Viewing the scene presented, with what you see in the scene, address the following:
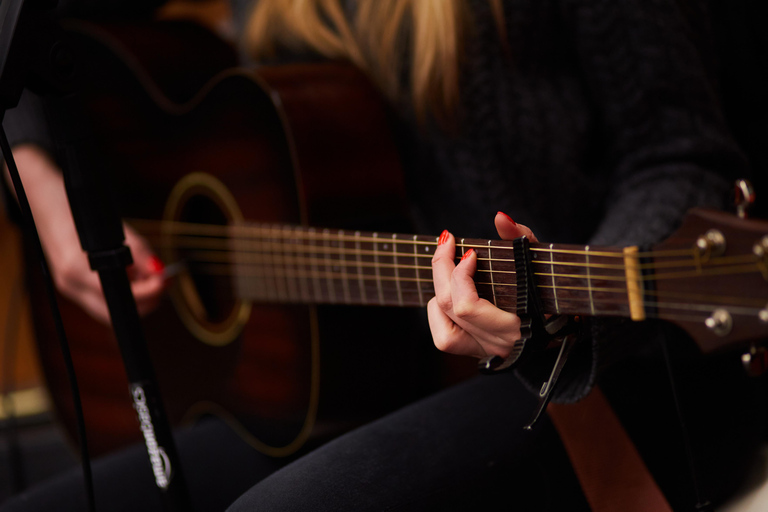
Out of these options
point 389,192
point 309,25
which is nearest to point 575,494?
point 389,192

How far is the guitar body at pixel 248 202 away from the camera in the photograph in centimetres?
74

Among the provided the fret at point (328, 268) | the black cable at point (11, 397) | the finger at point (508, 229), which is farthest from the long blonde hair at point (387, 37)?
the black cable at point (11, 397)

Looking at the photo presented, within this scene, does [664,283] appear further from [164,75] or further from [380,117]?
[164,75]

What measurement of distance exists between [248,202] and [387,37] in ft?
0.88

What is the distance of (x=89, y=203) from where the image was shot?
46cm

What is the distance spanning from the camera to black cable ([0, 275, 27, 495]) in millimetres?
1174

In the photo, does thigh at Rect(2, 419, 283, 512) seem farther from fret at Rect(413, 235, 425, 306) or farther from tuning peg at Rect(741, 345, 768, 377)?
tuning peg at Rect(741, 345, 768, 377)

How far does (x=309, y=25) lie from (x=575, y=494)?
670mm

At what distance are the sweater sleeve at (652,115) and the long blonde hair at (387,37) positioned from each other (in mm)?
111

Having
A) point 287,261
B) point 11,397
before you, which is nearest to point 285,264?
point 287,261

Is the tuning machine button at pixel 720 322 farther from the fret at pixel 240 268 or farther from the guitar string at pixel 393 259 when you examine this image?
the fret at pixel 240 268

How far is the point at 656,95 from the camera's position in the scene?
2.08ft

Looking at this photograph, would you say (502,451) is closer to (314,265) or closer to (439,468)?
(439,468)

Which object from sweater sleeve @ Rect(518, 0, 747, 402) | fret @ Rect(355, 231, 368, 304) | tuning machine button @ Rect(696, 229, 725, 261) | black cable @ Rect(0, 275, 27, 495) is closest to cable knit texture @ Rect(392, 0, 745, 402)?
sweater sleeve @ Rect(518, 0, 747, 402)
